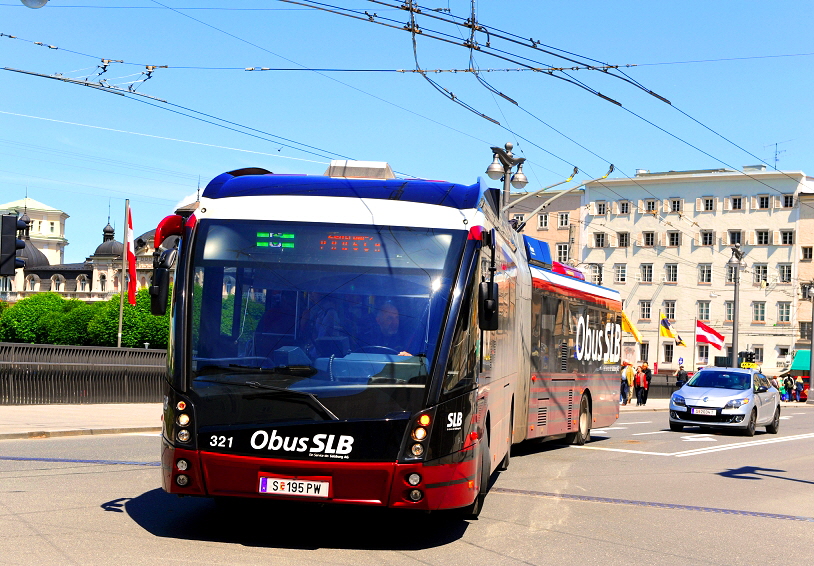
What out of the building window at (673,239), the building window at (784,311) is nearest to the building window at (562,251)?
the building window at (673,239)

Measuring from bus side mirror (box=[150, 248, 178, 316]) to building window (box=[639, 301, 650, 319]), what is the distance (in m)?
96.0

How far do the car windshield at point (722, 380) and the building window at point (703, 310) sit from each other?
240 feet

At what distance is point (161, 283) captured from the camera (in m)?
8.91

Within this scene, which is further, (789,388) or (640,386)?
(789,388)

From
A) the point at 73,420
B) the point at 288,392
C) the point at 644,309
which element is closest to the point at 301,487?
the point at 288,392

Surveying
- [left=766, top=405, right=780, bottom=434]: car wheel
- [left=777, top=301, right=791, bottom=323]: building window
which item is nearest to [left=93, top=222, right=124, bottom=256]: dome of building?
[left=777, top=301, right=791, bottom=323]: building window

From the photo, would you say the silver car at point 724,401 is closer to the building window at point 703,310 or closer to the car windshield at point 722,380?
the car windshield at point 722,380

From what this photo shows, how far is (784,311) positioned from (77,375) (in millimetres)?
78138

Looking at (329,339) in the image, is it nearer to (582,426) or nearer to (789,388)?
(582,426)

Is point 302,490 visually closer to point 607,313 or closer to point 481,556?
point 481,556

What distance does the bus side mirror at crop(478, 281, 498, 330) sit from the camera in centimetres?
902

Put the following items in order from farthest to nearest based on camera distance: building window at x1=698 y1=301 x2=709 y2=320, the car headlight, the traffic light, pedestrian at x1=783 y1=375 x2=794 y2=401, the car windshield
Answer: building window at x1=698 y1=301 x2=709 y2=320
pedestrian at x1=783 y1=375 x2=794 y2=401
the car windshield
the car headlight
the traffic light

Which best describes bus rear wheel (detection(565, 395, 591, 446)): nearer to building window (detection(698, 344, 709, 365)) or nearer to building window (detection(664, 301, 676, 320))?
building window (detection(698, 344, 709, 365))

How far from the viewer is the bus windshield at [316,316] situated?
28.0ft
